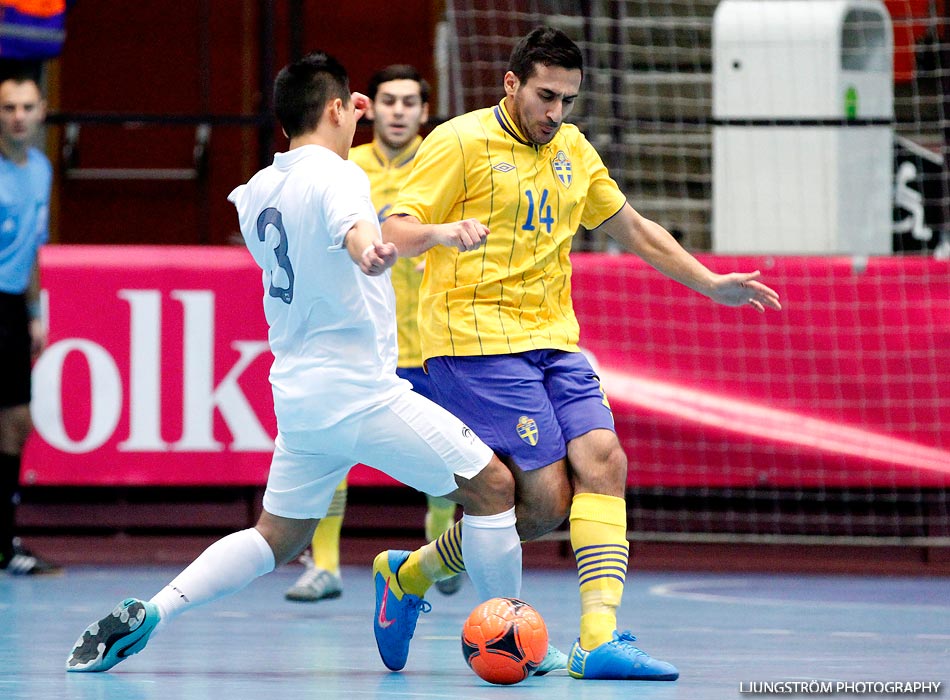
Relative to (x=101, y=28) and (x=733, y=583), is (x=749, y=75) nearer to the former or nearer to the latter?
(x=733, y=583)

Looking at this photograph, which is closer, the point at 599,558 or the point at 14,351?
the point at 599,558

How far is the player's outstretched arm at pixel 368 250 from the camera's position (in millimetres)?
4648

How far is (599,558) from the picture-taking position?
5375mm

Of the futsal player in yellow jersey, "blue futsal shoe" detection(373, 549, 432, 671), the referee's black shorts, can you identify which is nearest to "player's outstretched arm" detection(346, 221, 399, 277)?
the futsal player in yellow jersey

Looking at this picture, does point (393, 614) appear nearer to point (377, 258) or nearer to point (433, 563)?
point (433, 563)

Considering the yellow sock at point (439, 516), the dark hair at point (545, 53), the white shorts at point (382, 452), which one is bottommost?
the yellow sock at point (439, 516)

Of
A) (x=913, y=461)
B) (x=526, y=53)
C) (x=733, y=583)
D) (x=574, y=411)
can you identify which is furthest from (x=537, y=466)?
(x=913, y=461)

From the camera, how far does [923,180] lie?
10.1m

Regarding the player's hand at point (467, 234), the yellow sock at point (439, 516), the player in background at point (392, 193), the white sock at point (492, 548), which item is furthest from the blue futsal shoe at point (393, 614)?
the yellow sock at point (439, 516)

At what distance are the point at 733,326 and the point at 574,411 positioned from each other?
3.92 metres

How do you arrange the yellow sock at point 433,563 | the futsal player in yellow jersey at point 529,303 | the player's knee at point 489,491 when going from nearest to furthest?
1. the player's knee at point 489,491
2. the futsal player in yellow jersey at point 529,303
3. the yellow sock at point 433,563

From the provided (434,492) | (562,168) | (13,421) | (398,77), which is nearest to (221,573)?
(434,492)

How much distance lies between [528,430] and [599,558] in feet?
1.54

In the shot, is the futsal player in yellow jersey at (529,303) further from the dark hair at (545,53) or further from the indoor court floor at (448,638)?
the indoor court floor at (448,638)
